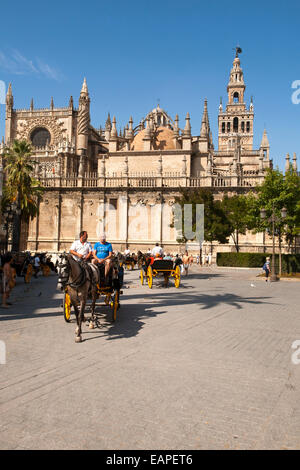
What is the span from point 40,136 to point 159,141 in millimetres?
22585

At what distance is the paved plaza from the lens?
3232 millimetres

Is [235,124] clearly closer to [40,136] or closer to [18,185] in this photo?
[40,136]

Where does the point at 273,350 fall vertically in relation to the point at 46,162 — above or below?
below

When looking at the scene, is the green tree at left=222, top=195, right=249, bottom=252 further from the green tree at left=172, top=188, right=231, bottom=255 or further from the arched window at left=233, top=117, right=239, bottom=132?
the arched window at left=233, top=117, right=239, bottom=132

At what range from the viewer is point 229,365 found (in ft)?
17.4

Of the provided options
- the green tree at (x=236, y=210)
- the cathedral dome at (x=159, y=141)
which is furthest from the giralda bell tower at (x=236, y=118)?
the green tree at (x=236, y=210)

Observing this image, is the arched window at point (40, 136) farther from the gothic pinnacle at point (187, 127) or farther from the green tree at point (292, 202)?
the green tree at point (292, 202)

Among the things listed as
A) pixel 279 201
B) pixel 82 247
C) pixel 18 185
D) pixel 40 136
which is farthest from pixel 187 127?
pixel 82 247

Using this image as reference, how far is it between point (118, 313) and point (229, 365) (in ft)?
14.6

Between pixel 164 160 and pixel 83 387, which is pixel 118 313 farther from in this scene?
pixel 164 160

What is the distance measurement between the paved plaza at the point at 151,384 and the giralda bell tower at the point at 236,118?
89431 millimetres

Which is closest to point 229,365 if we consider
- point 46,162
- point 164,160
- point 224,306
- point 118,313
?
point 118,313

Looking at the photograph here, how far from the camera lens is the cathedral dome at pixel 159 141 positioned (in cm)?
4753

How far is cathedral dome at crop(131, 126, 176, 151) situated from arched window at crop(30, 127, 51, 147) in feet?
59.3
